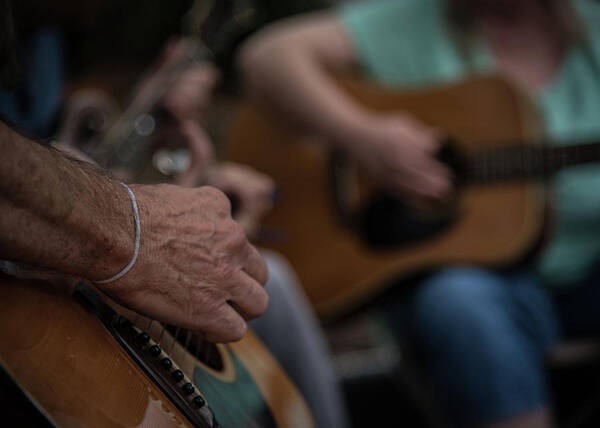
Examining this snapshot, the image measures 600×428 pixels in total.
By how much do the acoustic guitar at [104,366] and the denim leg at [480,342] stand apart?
0.47 m

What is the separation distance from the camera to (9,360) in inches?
13.7

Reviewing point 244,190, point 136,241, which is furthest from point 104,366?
point 244,190

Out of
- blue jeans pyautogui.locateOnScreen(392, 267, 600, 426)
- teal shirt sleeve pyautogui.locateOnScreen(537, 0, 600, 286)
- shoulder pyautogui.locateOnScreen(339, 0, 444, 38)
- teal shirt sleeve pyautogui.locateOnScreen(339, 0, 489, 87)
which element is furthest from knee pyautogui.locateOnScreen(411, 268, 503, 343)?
shoulder pyautogui.locateOnScreen(339, 0, 444, 38)

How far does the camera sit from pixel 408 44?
4.09ft

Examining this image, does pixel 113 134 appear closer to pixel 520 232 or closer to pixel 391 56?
pixel 391 56

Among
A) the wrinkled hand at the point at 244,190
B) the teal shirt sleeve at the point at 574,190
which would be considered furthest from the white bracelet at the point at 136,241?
the teal shirt sleeve at the point at 574,190

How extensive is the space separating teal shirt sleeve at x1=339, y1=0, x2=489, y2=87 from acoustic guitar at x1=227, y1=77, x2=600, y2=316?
0.10 ft

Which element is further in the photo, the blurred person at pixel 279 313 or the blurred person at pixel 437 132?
the blurred person at pixel 437 132

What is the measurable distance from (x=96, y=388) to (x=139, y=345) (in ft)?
0.22

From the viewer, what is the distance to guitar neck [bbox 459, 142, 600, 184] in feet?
3.49

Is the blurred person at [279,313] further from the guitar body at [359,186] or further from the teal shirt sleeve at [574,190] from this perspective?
the teal shirt sleeve at [574,190]

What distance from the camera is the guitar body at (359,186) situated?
1109mm

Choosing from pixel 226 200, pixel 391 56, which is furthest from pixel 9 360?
pixel 391 56

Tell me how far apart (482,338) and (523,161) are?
1.21 ft
